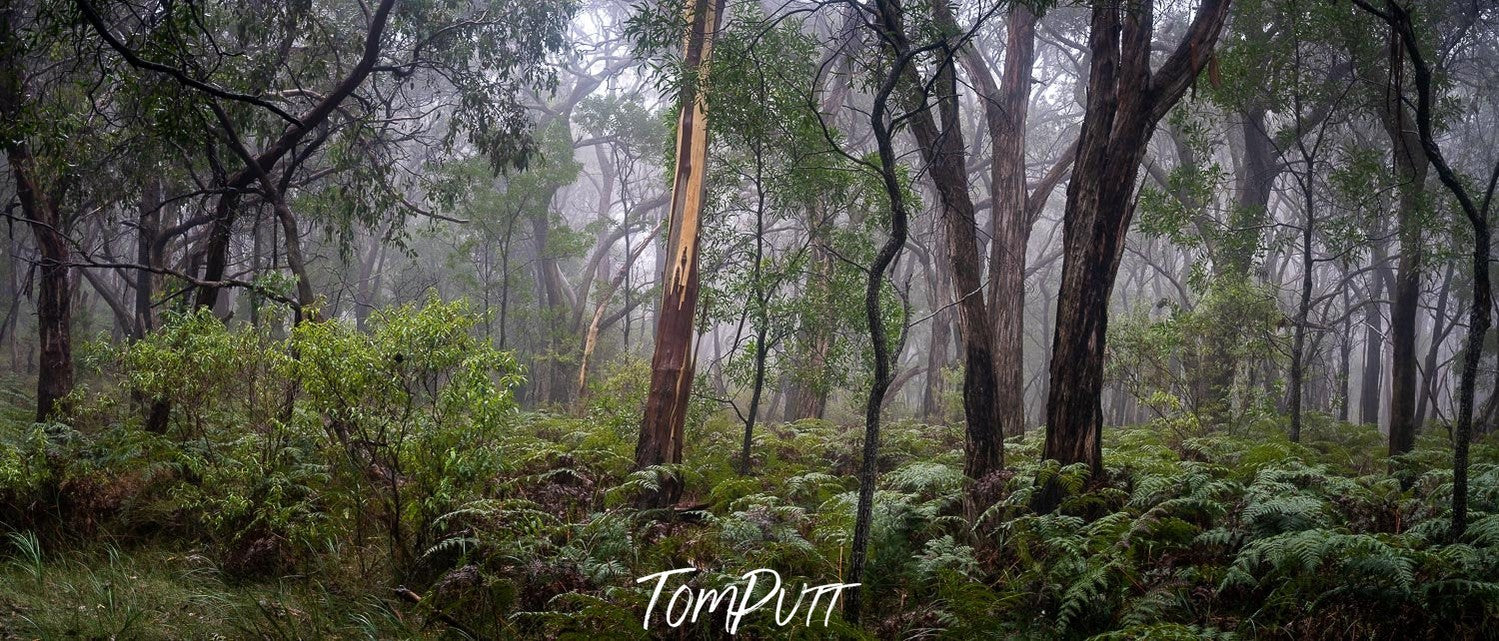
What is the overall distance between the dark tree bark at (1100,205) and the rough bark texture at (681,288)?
133 inches

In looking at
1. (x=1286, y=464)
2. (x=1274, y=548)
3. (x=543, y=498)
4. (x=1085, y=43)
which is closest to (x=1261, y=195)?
(x=1085, y=43)

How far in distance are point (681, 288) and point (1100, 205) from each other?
12.8 ft

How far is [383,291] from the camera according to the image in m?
34.4

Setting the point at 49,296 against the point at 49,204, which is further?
the point at 49,296

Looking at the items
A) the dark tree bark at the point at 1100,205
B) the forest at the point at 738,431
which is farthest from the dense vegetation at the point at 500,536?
the dark tree bark at the point at 1100,205

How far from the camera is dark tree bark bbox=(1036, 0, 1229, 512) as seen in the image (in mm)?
6617

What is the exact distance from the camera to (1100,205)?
6648 mm

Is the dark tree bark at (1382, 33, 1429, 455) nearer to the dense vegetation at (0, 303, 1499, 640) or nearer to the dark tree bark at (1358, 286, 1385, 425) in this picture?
the dense vegetation at (0, 303, 1499, 640)

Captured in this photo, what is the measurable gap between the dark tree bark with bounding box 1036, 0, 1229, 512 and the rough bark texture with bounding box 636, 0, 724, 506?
3375 mm

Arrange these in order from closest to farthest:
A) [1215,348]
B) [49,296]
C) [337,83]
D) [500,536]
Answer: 1. [500,536]
2. [49,296]
3. [337,83]
4. [1215,348]

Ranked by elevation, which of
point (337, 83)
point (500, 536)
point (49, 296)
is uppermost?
point (337, 83)

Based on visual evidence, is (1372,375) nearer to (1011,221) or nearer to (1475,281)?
(1011,221)

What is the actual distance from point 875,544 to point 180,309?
6.13 m

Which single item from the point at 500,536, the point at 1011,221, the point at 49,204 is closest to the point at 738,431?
the point at 1011,221
